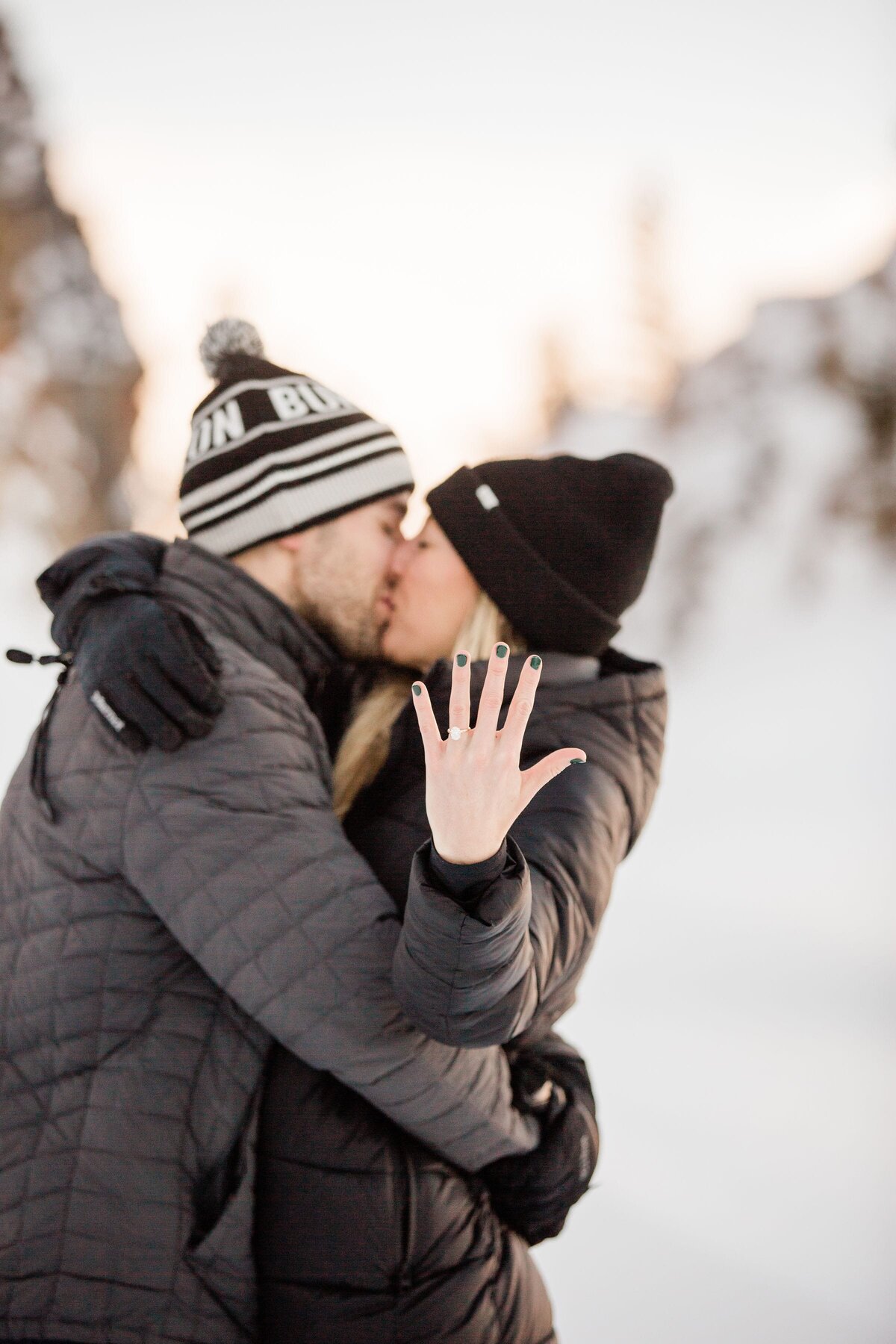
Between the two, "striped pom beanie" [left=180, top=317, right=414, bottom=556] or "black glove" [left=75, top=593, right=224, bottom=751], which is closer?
"black glove" [left=75, top=593, right=224, bottom=751]

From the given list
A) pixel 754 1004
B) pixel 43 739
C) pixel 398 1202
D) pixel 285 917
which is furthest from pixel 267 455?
pixel 754 1004

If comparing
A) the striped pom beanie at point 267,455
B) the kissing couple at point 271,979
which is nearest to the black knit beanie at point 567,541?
the kissing couple at point 271,979

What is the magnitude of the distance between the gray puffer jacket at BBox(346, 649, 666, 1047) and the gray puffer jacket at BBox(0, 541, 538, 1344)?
0.15m

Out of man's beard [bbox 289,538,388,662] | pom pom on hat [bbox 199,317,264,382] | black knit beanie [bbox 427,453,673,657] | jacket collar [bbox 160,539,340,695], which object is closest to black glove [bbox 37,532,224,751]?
jacket collar [bbox 160,539,340,695]

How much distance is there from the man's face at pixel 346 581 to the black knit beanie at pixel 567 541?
26cm

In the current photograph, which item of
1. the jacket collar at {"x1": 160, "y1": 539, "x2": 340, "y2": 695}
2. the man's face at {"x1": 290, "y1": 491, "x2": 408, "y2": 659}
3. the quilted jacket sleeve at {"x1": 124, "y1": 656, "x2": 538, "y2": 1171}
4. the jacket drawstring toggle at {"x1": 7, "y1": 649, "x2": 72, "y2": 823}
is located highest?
the man's face at {"x1": 290, "y1": 491, "x2": 408, "y2": 659}

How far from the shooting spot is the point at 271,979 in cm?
130

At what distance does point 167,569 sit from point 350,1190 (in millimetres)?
956

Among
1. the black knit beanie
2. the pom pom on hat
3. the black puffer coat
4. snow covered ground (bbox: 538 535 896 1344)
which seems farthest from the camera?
snow covered ground (bbox: 538 535 896 1344)

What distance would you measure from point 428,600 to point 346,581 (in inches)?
6.7

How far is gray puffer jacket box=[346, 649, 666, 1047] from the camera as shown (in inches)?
42.7

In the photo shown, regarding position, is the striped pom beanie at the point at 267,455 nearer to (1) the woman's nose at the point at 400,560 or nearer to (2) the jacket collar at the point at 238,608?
(1) the woman's nose at the point at 400,560

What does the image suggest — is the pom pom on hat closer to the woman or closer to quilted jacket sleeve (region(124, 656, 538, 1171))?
the woman

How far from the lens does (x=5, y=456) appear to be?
374 inches
